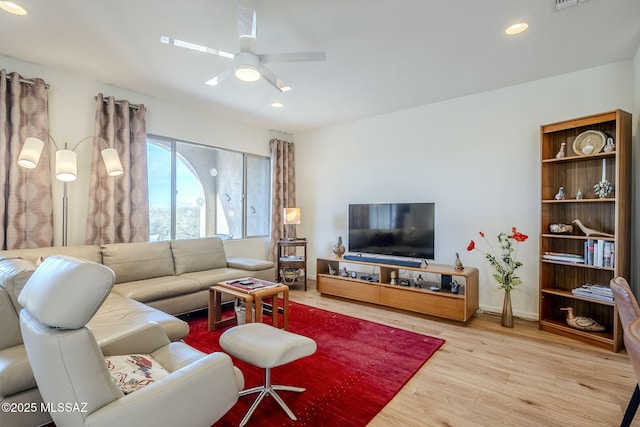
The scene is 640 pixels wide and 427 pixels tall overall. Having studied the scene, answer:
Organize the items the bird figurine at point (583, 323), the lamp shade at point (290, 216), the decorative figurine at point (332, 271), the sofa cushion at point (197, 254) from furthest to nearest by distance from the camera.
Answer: the lamp shade at point (290, 216), the decorative figurine at point (332, 271), the sofa cushion at point (197, 254), the bird figurine at point (583, 323)

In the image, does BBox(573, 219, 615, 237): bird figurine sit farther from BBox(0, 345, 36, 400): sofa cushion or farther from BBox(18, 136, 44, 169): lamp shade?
BBox(18, 136, 44, 169): lamp shade

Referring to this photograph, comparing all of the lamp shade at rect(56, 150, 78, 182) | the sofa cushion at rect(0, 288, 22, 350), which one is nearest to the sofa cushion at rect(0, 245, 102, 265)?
the lamp shade at rect(56, 150, 78, 182)

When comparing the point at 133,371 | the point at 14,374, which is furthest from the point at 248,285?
the point at 14,374

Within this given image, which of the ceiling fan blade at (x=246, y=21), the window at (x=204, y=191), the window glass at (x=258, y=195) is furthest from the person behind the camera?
the window glass at (x=258, y=195)

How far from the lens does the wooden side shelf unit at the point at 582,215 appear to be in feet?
8.68

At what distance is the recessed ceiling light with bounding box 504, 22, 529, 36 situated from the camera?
92.2 inches

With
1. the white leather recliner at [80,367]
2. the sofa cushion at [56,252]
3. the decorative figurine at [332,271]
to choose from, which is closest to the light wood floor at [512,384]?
the white leather recliner at [80,367]

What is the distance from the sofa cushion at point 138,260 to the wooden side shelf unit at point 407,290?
201 cm

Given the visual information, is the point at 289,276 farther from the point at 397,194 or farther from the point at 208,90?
the point at 208,90

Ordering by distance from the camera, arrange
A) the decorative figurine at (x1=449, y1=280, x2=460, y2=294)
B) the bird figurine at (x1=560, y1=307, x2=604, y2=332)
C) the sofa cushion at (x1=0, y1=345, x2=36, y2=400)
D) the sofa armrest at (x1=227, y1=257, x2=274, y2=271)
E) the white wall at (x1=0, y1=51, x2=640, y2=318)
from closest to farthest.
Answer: the sofa cushion at (x1=0, y1=345, x2=36, y2=400) → the bird figurine at (x1=560, y1=307, x2=604, y2=332) → the white wall at (x1=0, y1=51, x2=640, y2=318) → the decorative figurine at (x1=449, y1=280, x2=460, y2=294) → the sofa armrest at (x1=227, y1=257, x2=274, y2=271)

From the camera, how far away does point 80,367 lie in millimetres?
990

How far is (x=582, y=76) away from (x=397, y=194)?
2293 millimetres

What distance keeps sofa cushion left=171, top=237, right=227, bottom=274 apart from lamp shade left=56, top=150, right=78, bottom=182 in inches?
50.9

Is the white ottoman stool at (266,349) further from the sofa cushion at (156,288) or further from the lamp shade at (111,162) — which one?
the lamp shade at (111,162)
